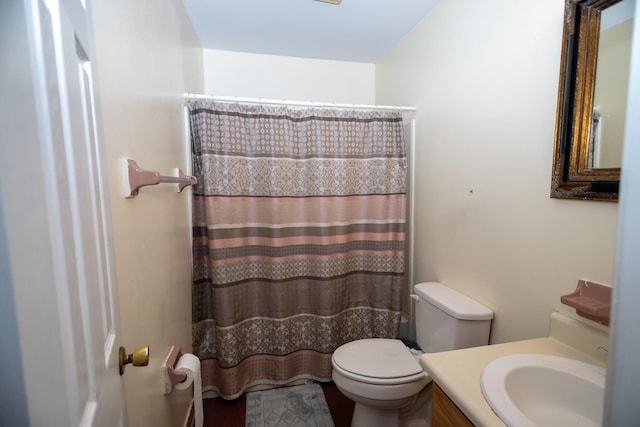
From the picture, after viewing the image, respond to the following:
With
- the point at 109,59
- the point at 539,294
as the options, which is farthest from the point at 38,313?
the point at 539,294

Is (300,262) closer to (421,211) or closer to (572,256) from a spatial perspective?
(421,211)

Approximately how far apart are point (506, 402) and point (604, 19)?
115 centimetres

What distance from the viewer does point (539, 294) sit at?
3.65 ft

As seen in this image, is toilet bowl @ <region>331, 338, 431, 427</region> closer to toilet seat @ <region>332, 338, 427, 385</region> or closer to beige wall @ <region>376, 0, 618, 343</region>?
toilet seat @ <region>332, 338, 427, 385</region>

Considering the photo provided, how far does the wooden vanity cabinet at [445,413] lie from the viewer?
776 millimetres

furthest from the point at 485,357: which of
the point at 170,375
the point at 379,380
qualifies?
the point at 170,375

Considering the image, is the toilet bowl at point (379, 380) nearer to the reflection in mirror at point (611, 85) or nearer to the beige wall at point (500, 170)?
the beige wall at point (500, 170)

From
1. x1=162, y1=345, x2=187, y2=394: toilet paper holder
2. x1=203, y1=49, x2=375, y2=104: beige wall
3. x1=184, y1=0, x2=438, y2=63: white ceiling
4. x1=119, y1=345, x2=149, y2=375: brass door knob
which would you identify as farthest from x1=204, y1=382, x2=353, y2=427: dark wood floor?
x1=184, y1=0, x2=438, y2=63: white ceiling

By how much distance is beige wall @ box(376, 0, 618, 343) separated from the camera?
1.02m

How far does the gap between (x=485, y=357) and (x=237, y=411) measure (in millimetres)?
1495

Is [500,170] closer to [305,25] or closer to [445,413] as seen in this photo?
[445,413]

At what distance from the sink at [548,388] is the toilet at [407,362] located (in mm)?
428

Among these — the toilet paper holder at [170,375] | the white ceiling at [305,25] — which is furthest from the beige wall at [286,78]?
the toilet paper holder at [170,375]

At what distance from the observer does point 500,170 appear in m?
1.25
